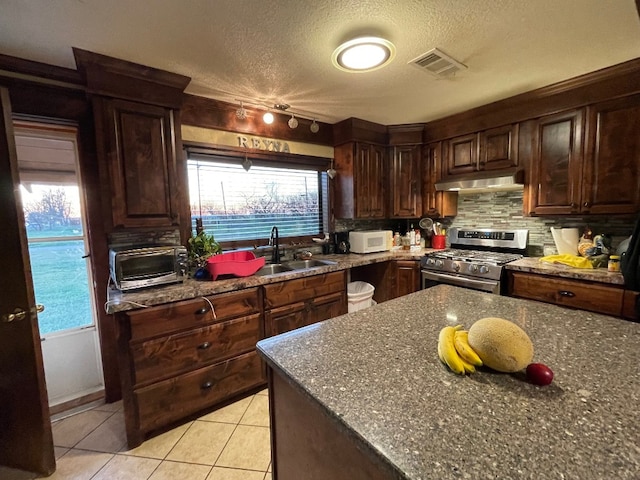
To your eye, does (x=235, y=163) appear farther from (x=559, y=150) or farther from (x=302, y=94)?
(x=559, y=150)

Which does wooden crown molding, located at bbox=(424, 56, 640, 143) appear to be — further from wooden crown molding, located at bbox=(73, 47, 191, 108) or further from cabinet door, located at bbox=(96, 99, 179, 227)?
cabinet door, located at bbox=(96, 99, 179, 227)

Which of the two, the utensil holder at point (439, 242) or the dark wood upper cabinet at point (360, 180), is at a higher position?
the dark wood upper cabinet at point (360, 180)

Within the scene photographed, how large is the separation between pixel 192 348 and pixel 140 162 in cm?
128

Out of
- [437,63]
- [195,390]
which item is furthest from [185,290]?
[437,63]

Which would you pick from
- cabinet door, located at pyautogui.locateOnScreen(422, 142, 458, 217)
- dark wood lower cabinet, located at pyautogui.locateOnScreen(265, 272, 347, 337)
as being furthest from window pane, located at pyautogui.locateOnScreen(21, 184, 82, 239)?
cabinet door, located at pyautogui.locateOnScreen(422, 142, 458, 217)

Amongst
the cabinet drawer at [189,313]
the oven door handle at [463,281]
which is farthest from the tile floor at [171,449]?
the oven door handle at [463,281]

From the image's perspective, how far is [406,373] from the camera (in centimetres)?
84

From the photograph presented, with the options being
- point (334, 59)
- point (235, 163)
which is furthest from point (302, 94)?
point (235, 163)

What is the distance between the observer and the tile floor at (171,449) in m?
1.55

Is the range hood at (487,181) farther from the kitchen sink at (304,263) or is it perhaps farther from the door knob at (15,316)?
the door knob at (15,316)

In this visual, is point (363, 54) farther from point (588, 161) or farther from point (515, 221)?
point (515, 221)

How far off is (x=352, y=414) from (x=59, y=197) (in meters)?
2.52

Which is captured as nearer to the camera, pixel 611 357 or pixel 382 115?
pixel 611 357

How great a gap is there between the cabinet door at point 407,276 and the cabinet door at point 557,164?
1149 millimetres
